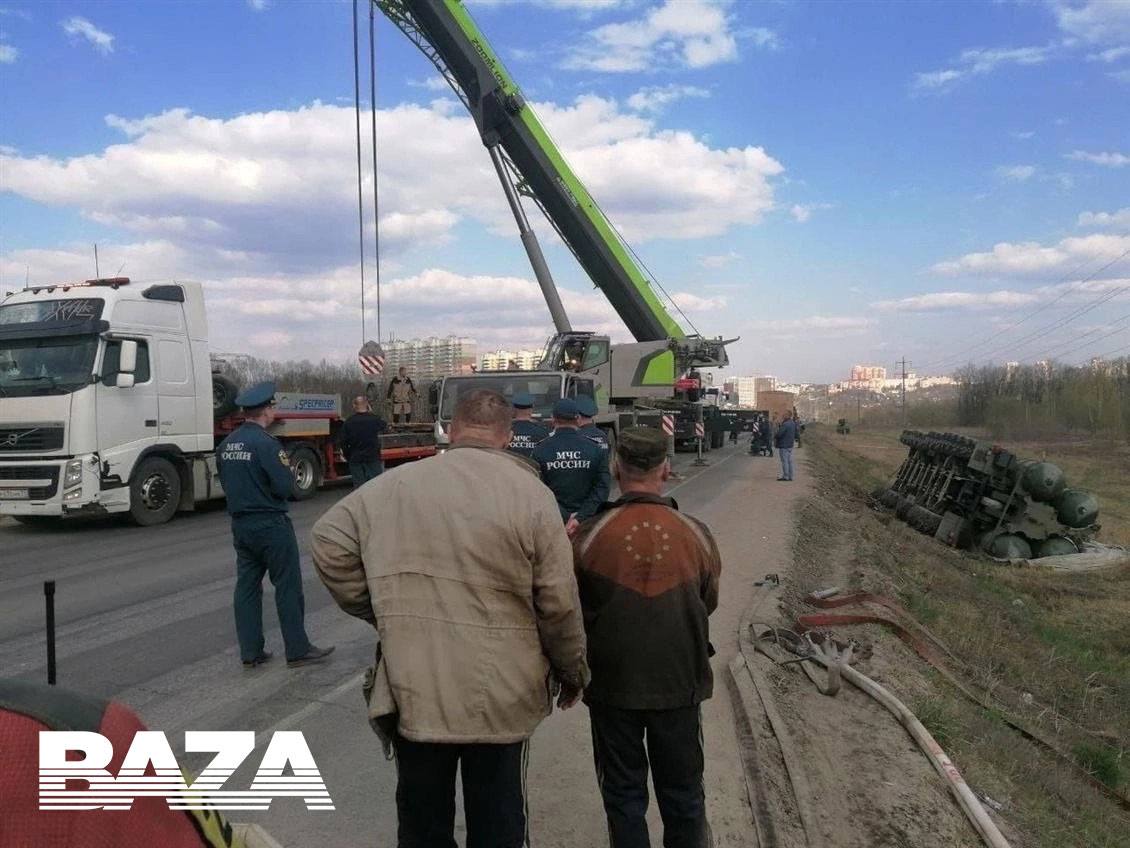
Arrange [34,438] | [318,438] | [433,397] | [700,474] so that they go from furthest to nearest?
[700,474] < [318,438] < [433,397] < [34,438]

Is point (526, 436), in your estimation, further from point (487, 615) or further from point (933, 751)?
point (487, 615)

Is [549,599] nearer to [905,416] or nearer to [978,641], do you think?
[978,641]

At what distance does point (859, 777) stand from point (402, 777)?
269 cm

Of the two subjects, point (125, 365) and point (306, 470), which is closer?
point (125, 365)

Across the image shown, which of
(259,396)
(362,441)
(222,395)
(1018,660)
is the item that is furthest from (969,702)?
(222,395)

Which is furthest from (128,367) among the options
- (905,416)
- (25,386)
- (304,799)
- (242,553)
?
(905,416)

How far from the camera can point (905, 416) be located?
78.9m

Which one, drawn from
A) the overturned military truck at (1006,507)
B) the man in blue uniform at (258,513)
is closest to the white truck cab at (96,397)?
the man in blue uniform at (258,513)

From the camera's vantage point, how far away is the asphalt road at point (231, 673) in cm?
359

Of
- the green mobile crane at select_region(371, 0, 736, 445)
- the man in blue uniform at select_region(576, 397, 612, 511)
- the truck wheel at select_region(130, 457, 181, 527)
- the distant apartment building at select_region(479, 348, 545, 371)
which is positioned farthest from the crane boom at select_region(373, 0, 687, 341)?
the man in blue uniform at select_region(576, 397, 612, 511)

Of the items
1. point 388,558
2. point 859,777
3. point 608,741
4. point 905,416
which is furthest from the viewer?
point 905,416

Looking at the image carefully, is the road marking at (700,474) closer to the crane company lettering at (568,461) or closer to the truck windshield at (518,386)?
the truck windshield at (518,386)

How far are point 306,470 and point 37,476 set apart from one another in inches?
179

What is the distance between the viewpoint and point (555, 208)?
18.8 meters
